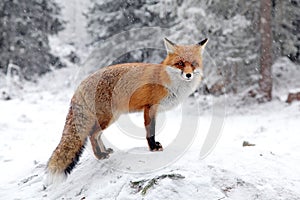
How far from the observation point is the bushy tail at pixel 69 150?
4448 millimetres

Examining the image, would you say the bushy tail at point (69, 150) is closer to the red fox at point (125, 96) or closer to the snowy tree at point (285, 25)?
the red fox at point (125, 96)

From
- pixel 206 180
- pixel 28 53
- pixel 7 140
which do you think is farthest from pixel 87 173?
pixel 28 53

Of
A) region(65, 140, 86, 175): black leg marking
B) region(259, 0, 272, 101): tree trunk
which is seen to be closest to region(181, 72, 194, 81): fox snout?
region(65, 140, 86, 175): black leg marking

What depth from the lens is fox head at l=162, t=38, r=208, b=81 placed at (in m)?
4.66

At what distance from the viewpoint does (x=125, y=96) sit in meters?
4.94

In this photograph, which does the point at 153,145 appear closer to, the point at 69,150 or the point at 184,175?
the point at 184,175

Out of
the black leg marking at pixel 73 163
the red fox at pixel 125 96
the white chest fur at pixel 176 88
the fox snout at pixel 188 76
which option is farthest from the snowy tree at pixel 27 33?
the fox snout at pixel 188 76

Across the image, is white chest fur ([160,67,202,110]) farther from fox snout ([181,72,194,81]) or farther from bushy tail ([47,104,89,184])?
bushy tail ([47,104,89,184])

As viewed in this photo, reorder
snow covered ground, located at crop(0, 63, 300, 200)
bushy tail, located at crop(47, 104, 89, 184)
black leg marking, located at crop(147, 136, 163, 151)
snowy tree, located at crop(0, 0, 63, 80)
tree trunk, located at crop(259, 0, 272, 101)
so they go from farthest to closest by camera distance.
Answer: snowy tree, located at crop(0, 0, 63, 80) → tree trunk, located at crop(259, 0, 272, 101) → black leg marking, located at crop(147, 136, 163, 151) → bushy tail, located at crop(47, 104, 89, 184) → snow covered ground, located at crop(0, 63, 300, 200)

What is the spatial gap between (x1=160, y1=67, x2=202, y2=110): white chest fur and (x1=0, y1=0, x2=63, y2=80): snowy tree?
18.7 m

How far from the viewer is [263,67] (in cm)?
1380

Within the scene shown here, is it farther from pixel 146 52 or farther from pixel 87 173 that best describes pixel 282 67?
pixel 87 173

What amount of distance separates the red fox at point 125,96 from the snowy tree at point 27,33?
59.0 ft

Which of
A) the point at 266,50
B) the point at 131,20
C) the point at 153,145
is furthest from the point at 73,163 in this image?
the point at 131,20
